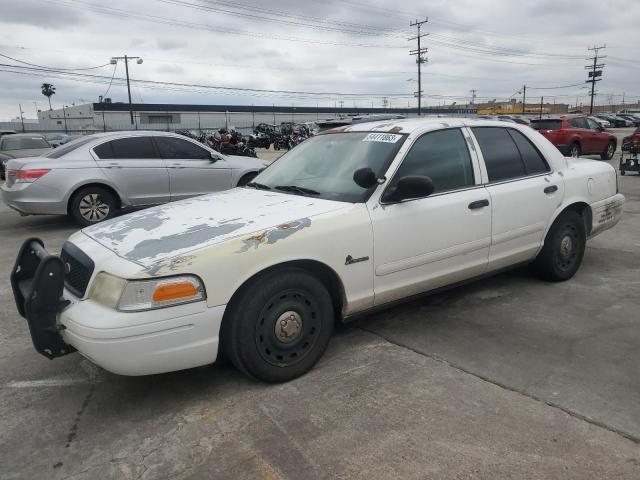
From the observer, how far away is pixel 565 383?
10.5 ft

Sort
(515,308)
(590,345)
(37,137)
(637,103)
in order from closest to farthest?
(590,345) < (515,308) < (37,137) < (637,103)

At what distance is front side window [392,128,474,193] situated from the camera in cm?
388

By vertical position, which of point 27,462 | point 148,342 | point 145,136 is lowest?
point 27,462

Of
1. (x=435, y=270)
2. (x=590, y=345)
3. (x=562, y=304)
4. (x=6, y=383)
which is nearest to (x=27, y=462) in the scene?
(x=6, y=383)

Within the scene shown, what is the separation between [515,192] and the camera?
4410mm

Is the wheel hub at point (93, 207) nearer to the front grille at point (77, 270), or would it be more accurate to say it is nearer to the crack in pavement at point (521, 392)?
the front grille at point (77, 270)

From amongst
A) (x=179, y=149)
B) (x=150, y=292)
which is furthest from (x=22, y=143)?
(x=150, y=292)

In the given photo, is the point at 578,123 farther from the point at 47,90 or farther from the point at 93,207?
the point at 47,90

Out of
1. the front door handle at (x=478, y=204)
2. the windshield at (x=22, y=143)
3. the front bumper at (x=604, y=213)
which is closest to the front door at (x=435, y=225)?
the front door handle at (x=478, y=204)

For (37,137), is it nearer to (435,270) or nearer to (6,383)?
(6,383)

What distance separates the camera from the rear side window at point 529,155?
468cm

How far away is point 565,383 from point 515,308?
132 cm

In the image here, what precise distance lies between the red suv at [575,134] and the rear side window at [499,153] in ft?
46.7

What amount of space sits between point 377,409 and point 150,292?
1408 mm
